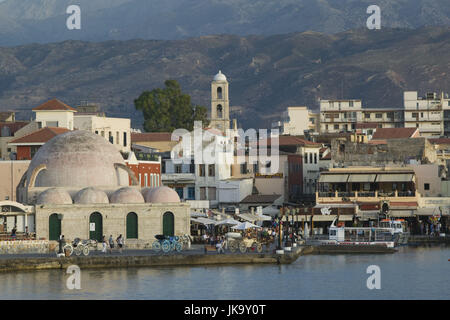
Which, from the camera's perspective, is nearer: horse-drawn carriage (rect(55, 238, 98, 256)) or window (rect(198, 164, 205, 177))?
horse-drawn carriage (rect(55, 238, 98, 256))

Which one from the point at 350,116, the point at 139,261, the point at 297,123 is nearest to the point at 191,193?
the point at 139,261

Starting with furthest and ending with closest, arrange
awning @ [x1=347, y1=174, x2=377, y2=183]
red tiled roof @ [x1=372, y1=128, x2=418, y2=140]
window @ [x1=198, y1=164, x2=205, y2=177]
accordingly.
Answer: red tiled roof @ [x1=372, y1=128, x2=418, y2=140], window @ [x1=198, y1=164, x2=205, y2=177], awning @ [x1=347, y1=174, x2=377, y2=183]

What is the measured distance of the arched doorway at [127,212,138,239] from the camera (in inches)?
2896

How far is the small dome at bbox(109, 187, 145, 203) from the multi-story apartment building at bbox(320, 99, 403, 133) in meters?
79.2

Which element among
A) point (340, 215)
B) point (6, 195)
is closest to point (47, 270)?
point (6, 195)

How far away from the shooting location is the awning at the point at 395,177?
92562mm

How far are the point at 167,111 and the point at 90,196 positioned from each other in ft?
245

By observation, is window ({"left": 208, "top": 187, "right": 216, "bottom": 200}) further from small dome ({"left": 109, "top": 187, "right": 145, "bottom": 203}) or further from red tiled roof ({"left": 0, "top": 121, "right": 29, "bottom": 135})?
small dome ({"left": 109, "top": 187, "right": 145, "bottom": 203})

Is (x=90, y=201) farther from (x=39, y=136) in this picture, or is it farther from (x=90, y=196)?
(x=39, y=136)

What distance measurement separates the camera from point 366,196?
301ft

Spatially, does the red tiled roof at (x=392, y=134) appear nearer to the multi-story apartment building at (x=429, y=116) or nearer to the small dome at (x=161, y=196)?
the multi-story apartment building at (x=429, y=116)

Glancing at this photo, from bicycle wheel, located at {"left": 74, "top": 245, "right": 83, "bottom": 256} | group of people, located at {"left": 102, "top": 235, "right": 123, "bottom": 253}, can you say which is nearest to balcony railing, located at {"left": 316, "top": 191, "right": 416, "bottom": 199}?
group of people, located at {"left": 102, "top": 235, "right": 123, "bottom": 253}

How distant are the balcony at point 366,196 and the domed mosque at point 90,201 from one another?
18789mm

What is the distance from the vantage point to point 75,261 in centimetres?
6606
